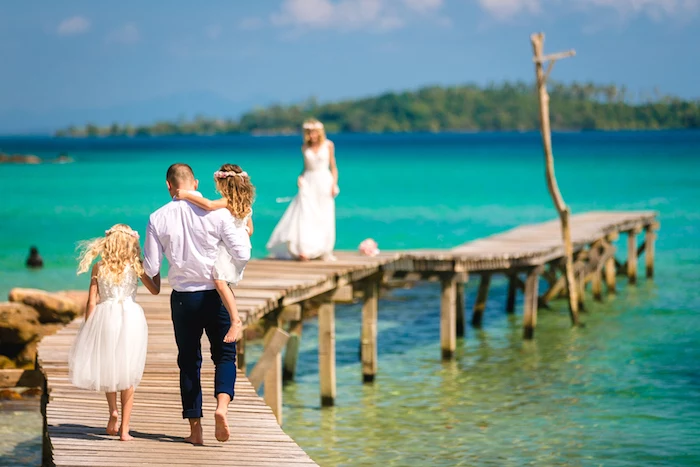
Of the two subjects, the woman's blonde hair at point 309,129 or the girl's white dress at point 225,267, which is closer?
the girl's white dress at point 225,267

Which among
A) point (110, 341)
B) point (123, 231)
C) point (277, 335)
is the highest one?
point (123, 231)

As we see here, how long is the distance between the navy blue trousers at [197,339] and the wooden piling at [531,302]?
1062 cm

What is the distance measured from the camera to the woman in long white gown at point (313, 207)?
15.1m

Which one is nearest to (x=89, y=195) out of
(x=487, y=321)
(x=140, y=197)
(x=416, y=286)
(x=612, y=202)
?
(x=140, y=197)

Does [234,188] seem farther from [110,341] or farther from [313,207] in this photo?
[313,207]

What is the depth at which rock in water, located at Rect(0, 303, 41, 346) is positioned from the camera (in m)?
15.0

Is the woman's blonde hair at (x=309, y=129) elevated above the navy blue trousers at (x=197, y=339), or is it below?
above

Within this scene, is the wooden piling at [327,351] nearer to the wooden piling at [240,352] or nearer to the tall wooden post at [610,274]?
the wooden piling at [240,352]

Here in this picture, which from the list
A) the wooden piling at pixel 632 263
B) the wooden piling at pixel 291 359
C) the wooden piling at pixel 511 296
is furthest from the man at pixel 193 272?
the wooden piling at pixel 632 263

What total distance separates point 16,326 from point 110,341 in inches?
305

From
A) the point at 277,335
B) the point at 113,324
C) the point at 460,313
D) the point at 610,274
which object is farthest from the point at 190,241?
the point at 610,274

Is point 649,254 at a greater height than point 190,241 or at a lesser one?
lesser

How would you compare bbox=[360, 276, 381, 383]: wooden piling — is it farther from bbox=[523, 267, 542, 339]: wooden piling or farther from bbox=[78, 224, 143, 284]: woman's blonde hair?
bbox=[78, 224, 143, 284]: woman's blonde hair

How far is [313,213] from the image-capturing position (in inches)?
595
